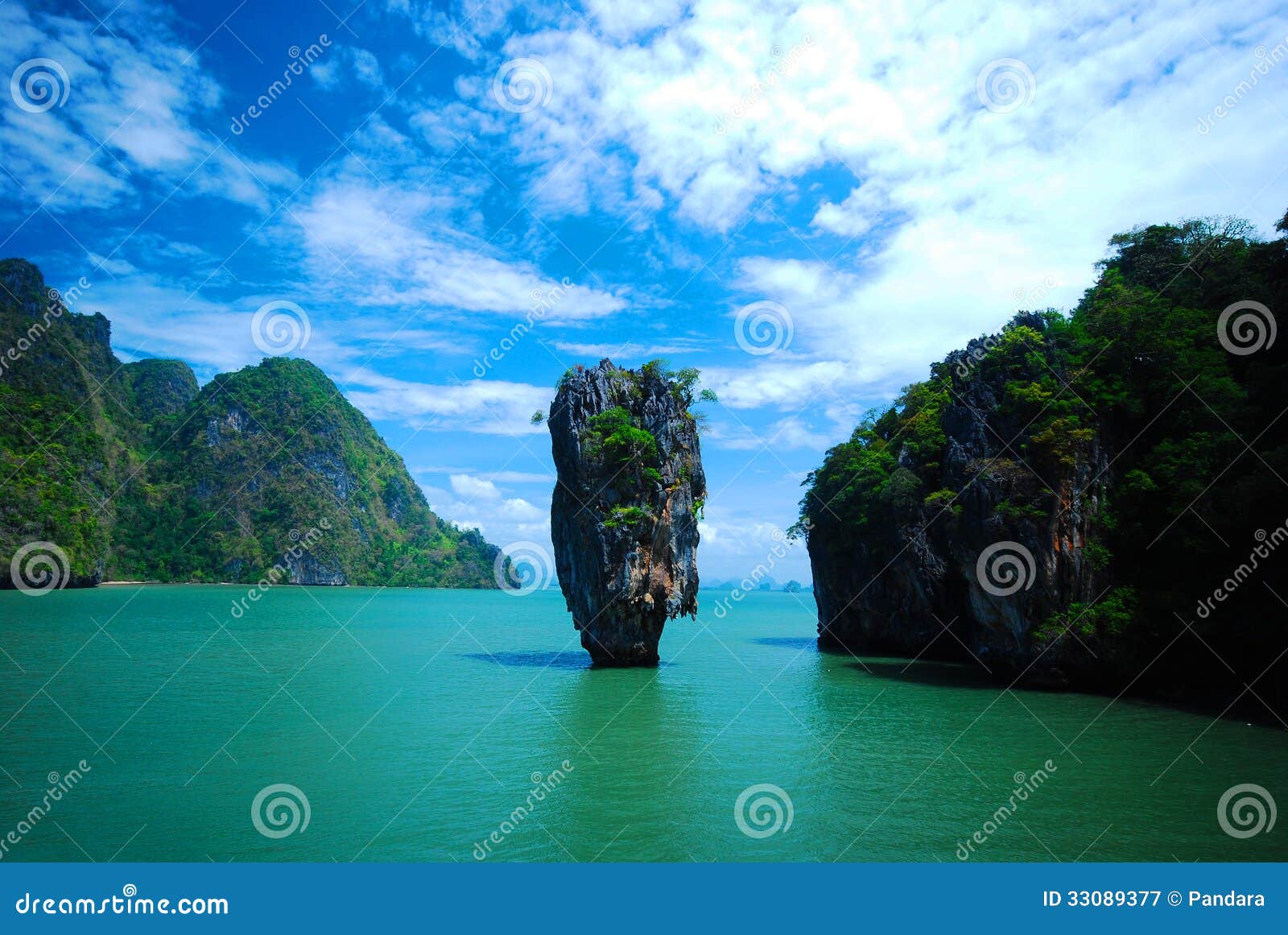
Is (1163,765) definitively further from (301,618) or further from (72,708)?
(301,618)

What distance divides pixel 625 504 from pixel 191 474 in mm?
111863

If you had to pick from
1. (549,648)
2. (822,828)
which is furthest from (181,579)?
(822,828)

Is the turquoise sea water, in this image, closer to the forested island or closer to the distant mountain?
the forested island

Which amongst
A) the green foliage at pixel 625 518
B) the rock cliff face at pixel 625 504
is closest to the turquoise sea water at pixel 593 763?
the rock cliff face at pixel 625 504

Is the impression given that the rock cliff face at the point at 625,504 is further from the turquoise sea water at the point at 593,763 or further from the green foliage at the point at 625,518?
the turquoise sea water at the point at 593,763

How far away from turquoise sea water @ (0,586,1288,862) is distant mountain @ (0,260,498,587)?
1826 inches

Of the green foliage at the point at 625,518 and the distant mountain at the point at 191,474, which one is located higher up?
the distant mountain at the point at 191,474

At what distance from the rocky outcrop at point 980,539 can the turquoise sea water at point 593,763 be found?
2.47 metres

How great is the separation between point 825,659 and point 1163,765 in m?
20.0

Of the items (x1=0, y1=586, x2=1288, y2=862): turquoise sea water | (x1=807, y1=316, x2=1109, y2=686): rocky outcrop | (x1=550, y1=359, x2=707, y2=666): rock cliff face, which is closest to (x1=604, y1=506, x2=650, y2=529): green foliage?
(x1=550, y1=359, x2=707, y2=666): rock cliff face

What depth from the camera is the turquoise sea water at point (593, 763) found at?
10.6 metres

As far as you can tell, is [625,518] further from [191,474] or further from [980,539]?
[191,474]

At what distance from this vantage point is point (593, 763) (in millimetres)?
14953

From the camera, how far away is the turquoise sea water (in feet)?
34.7
